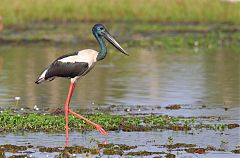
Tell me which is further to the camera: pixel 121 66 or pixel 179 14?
pixel 179 14

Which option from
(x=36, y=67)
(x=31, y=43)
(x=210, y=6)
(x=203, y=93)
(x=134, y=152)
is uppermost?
(x=210, y=6)

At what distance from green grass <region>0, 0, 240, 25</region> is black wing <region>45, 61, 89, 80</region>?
19470 millimetres

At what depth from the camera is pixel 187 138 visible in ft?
38.6

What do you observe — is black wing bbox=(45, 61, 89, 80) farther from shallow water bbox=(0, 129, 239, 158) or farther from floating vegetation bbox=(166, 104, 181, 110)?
floating vegetation bbox=(166, 104, 181, 110)

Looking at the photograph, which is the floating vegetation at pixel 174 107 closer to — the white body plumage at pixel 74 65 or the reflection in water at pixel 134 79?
the reflection in water at pixel 134 79

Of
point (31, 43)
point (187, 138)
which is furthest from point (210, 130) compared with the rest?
point (31, 43)

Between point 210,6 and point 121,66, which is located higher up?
point 210,6

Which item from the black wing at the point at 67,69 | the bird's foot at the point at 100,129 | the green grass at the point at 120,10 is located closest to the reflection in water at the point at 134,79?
the black wing at the point at 67,69

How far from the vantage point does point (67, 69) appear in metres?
12.7

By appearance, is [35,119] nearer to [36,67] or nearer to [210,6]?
[36,67]

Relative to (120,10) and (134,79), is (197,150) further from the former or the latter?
(120,10)

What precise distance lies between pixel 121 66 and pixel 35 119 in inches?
422

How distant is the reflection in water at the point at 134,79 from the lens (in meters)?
16.4

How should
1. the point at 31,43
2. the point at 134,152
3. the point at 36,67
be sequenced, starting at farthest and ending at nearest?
1. the point at 31,43
2. the point at 36,67
3. the point at 134,152
